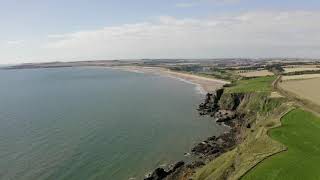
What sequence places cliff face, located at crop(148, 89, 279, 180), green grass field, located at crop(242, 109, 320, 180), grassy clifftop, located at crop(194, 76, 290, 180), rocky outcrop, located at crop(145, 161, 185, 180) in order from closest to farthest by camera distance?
green grass field, located at crop(242, 109, 320, 180) → grassy clifftop, located at crop(194, 76, 290, 180) → rocky outcrop, located at crop(145, 161, 185, 180) → cliff face, located at crop(148, 89, 279, 180)

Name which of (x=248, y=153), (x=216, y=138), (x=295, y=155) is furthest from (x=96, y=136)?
(x=295, y=155)

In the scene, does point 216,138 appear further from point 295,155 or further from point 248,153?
point 295,155

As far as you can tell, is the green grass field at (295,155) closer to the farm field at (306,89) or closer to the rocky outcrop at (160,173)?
the rocky outcrop at (160,173)

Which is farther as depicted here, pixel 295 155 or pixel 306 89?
pixel 306 89

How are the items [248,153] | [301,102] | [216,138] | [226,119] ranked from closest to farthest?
[248,153]
[216,138]
[301,102]
[226,119]

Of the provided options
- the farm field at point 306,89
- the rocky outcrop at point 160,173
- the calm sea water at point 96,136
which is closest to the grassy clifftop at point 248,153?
the rocky outcrop at point 160,173

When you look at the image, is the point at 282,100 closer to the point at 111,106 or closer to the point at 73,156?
the point at 73,156

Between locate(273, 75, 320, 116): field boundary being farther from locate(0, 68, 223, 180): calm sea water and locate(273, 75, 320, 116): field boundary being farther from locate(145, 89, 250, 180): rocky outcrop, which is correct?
locate(0, 68, 223, 180): calm sea water

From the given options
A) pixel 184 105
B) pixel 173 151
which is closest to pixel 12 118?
pixel 184 105

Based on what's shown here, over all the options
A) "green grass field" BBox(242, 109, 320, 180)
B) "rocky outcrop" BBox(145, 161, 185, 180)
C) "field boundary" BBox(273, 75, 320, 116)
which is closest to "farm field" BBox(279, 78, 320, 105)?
"field boundary" BBox(273, 75, 320, 116)
